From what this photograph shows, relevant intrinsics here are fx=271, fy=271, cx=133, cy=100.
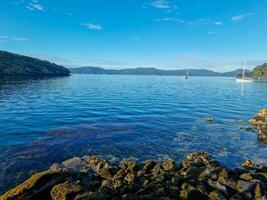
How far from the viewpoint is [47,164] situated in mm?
21500

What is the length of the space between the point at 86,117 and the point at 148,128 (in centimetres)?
1127

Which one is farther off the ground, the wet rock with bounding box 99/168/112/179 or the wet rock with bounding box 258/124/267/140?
the wet rock with bounding box 99/168/112/179

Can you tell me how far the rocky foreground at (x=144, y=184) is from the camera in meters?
12.8

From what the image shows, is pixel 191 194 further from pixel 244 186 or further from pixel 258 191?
pixel 258 191

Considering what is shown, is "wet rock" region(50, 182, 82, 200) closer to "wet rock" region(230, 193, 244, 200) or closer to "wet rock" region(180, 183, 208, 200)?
"wet rock" region(180, 183, 208, 200)

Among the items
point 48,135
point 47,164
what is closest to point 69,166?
point 47,164

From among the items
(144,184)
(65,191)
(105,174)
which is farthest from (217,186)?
(65,191)

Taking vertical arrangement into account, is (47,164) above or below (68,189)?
below

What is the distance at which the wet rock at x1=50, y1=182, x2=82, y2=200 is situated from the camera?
41.5 feet

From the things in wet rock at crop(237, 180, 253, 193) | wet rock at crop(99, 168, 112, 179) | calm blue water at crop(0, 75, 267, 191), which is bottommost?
calm blue water at crop(0, 75, 267, 191)

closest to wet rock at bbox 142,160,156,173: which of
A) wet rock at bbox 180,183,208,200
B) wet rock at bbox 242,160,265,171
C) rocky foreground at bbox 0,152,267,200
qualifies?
rocky foreground at bbox 0,152,267,200

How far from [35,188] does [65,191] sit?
5.17ft

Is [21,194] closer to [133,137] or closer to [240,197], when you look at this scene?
[240,197]

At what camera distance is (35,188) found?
43.1 ft
